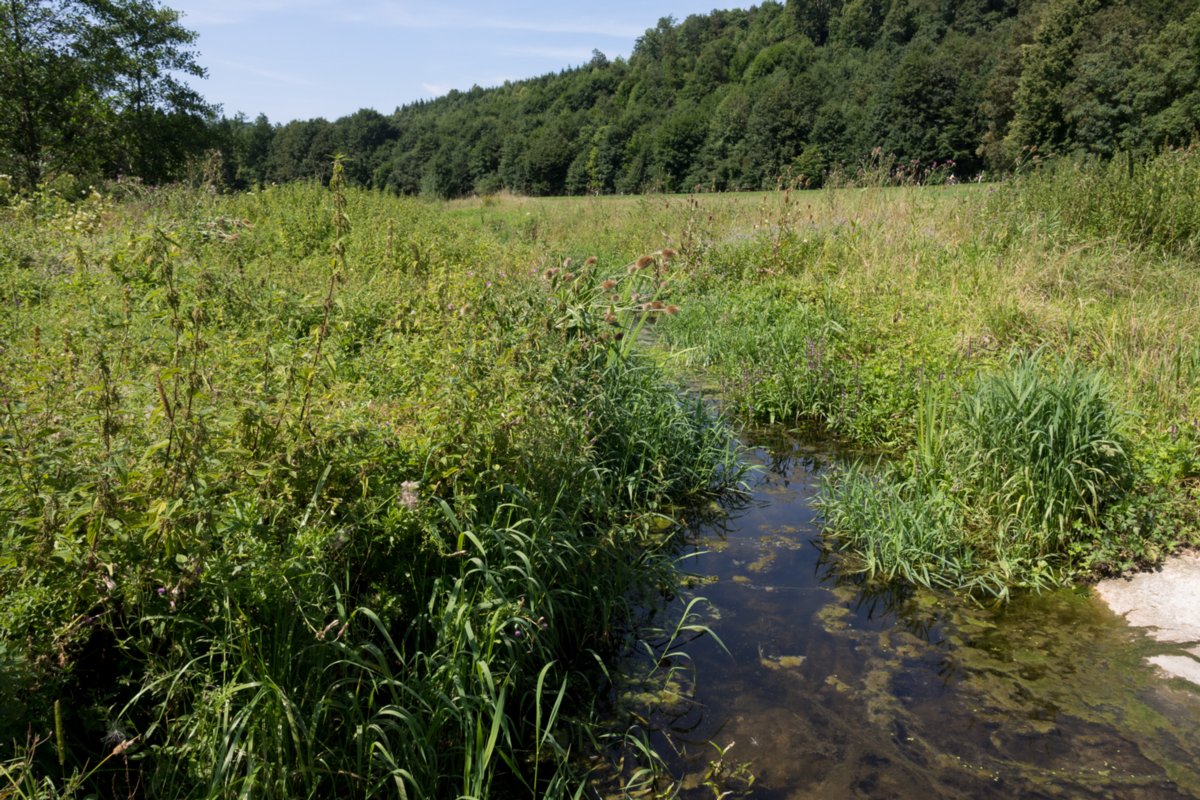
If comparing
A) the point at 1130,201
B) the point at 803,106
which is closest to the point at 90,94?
the point at 1130,201

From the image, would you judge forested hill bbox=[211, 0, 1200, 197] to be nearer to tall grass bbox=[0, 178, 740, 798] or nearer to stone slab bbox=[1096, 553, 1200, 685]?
tall grass bbox=[0, 178, 740, 798]

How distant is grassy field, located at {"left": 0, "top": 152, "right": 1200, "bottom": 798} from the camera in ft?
7.16

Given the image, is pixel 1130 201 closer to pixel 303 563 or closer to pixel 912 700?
pixel 912 700

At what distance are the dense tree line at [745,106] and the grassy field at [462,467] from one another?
3.79ft

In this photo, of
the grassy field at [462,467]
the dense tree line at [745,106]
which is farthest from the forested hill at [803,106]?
the grassy field at [462,467]

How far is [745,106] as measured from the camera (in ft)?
172

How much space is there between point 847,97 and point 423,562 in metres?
54.3

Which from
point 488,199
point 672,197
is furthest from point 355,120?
point 672,197

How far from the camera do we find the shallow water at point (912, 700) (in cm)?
270

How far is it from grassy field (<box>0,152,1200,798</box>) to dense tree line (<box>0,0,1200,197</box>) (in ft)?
3.79

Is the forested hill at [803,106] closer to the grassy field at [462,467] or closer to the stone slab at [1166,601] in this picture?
the grassy field at [462,467]

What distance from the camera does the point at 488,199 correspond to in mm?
27922

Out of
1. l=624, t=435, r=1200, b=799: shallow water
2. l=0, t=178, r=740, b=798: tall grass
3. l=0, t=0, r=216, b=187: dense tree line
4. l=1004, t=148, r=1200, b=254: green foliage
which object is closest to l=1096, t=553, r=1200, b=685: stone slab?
l=624, t=435, r=1200, b=799: shallow water

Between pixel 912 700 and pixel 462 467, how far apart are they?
2.08 m
